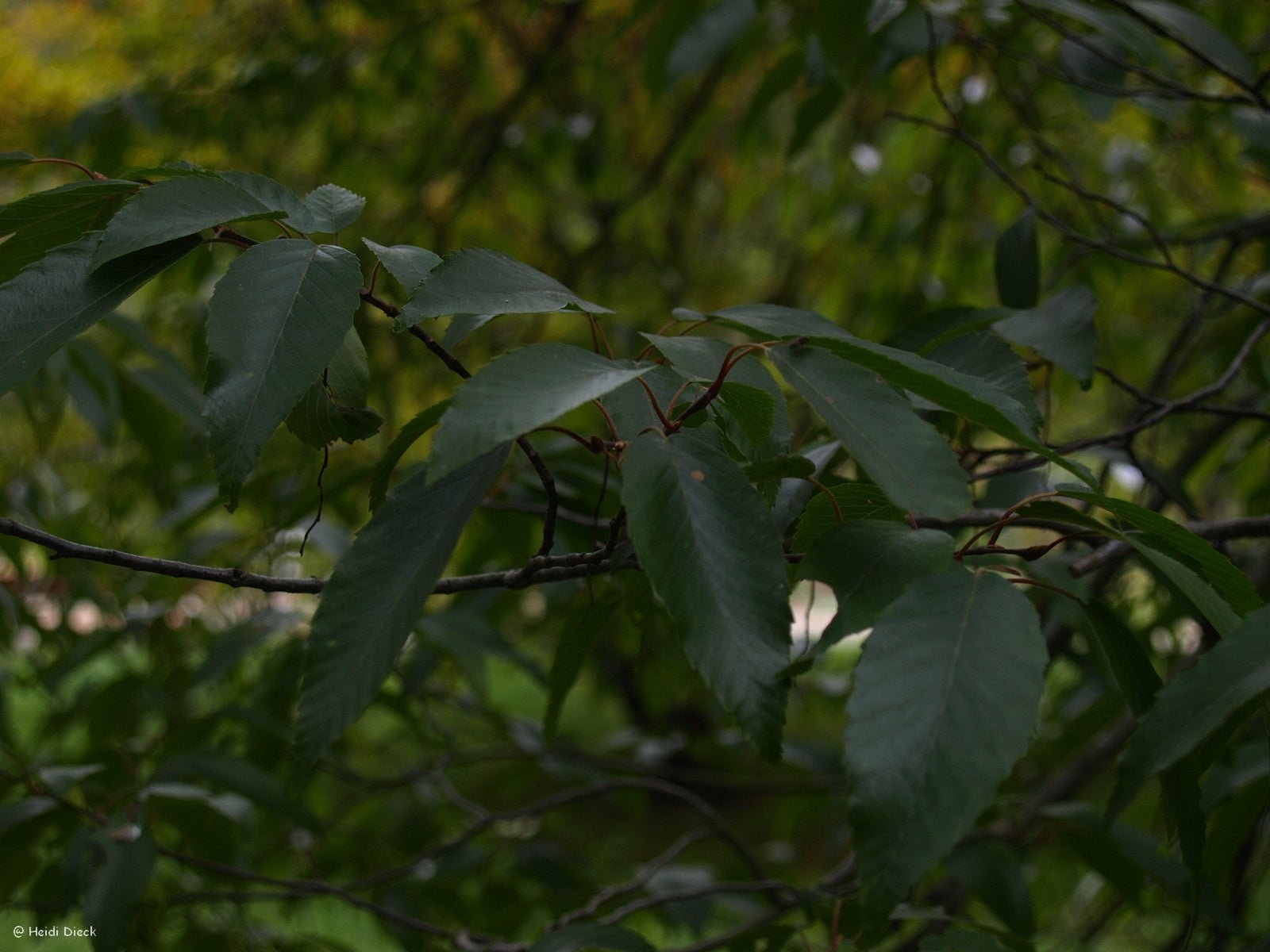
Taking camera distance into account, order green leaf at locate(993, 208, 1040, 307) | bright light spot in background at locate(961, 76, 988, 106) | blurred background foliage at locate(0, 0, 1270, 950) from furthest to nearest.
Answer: bright light spot in background at locate(961, 76, 988, 106) < blurred background foliage at locate(0, 0, 1270, 950) < green leaf at locate(993, 208, 1040, 307)

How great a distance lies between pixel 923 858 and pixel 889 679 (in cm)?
7

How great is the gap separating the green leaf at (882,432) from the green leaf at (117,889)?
0.72 meters

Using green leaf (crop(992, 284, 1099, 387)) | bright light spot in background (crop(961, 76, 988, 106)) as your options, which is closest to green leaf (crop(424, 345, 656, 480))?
green leaf (crop(992, 284, 1099, 387))

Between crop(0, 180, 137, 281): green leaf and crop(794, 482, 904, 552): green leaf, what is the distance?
374 millimetres

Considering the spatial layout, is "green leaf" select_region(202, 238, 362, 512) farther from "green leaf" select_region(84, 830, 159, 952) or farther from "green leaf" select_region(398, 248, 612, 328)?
"green leaf" select_region(84, 830, 159, 952)

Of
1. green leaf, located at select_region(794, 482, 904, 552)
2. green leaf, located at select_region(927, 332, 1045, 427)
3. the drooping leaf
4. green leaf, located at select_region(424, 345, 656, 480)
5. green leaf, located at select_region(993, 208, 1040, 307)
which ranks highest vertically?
the drooping leaf

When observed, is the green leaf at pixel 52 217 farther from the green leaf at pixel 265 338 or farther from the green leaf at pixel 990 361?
the green leaf at pixel 990 361

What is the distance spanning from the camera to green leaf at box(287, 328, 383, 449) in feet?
1.80

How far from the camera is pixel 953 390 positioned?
432 millimetres

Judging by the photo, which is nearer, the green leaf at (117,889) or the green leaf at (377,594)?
the green leaf at (377,594)

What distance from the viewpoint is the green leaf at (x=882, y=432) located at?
1.40 feet

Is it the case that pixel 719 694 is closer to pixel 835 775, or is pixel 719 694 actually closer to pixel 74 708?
pixel 835 775

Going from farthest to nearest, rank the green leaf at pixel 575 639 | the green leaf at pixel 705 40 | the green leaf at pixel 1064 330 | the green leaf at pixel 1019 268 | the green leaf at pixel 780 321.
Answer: the green leaf at pixel 705 40, the green leaf at pixel 1019 268, the green leaf at pixel 1064 330, the green leaf at pixel 575 639, the green leaf at pixel 780 321

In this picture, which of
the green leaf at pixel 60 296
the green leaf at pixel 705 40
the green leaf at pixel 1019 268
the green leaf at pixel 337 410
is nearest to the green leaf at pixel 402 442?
the green leaf at pixel 337 410
